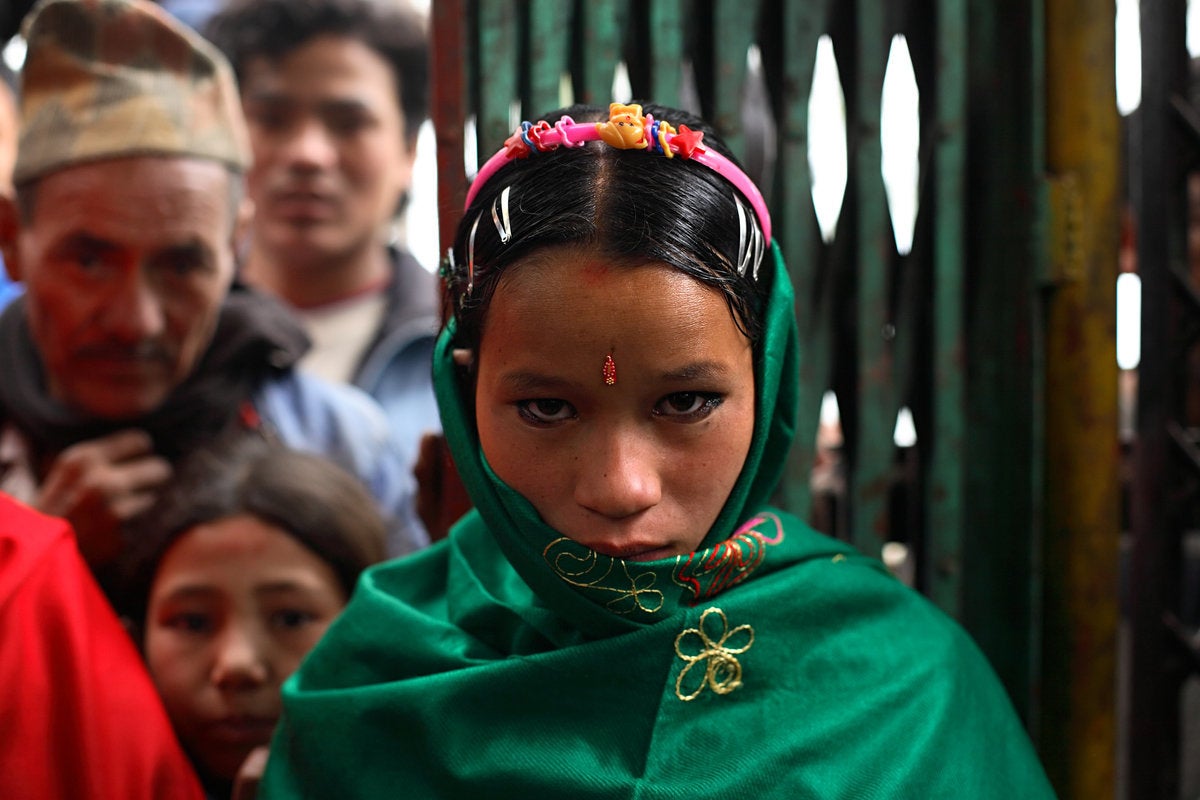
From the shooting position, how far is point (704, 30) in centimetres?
194

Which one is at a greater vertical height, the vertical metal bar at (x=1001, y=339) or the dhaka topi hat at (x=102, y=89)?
the dhaka topi hat at (x=102, y=89)

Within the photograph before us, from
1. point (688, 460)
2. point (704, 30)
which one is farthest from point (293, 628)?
point (704, 30)

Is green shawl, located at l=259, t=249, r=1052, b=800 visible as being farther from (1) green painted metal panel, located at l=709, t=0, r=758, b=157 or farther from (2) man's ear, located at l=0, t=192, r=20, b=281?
(2) man's ear, located at l=0, t=192, r=20, b=281

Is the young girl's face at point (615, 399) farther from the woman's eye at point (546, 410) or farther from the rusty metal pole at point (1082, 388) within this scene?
the rusty metal pole at point (1082, 388)

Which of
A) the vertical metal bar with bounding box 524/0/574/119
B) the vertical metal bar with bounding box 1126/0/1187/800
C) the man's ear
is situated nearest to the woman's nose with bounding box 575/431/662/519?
the vertical metal bar with bounding box 524/0/574/119

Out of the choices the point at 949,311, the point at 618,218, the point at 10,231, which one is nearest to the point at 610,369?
the point at 618,218

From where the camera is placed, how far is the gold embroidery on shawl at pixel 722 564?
1.29 metres

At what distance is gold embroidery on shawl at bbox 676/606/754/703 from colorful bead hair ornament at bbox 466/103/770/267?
0.45 meters

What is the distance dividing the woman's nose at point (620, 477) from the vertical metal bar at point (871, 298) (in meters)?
0.78

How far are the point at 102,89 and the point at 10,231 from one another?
0.35 metres

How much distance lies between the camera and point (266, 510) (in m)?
1.95

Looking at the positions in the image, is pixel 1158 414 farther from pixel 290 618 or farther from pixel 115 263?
pixel 115 263

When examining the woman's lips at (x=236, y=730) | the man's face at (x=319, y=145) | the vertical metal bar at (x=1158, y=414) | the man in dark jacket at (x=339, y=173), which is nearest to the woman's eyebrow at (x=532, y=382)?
the woman's lips at (x=236, y=730)

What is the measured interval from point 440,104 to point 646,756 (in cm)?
112
